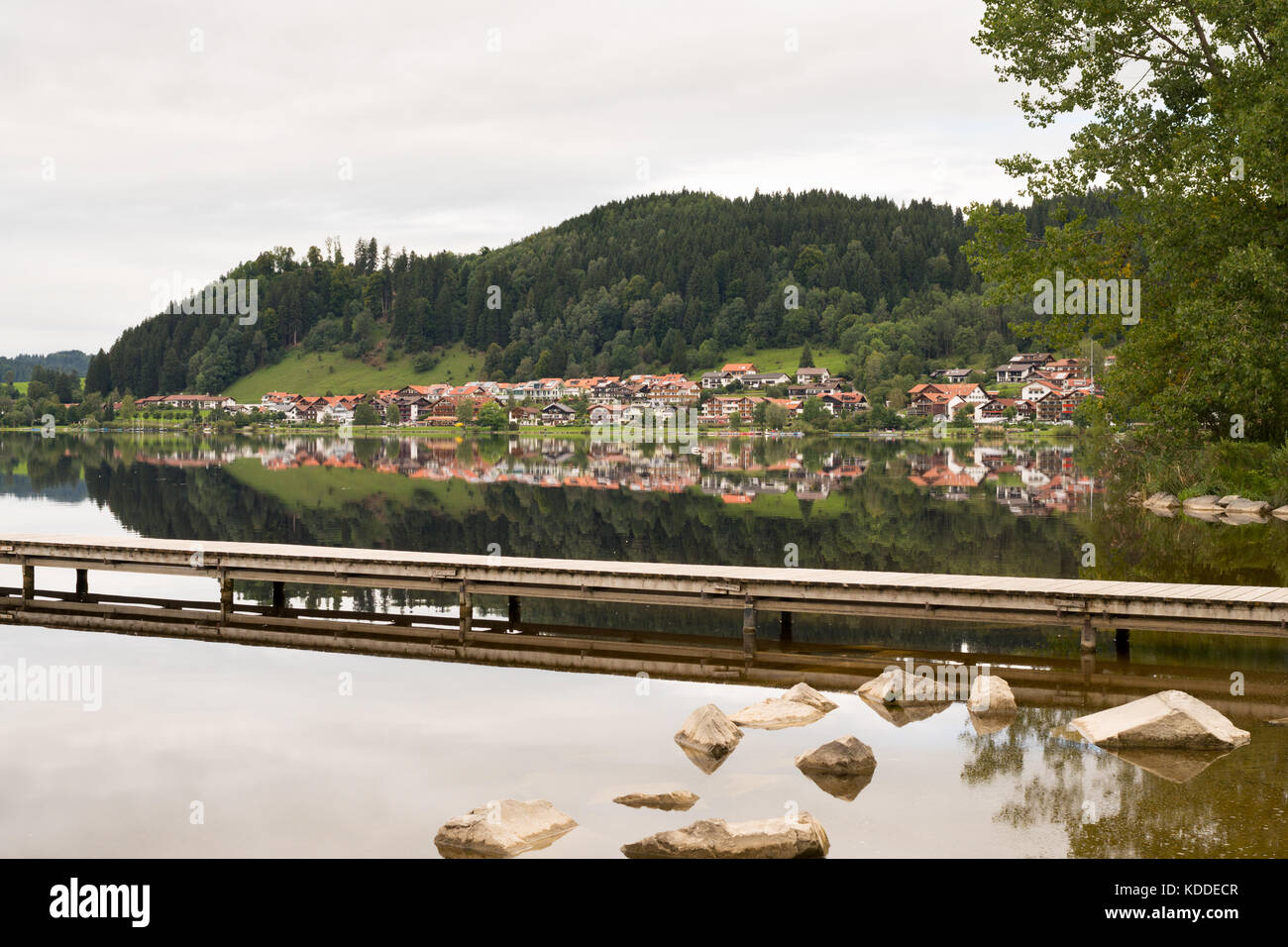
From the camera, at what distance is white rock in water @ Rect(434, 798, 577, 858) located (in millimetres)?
10758

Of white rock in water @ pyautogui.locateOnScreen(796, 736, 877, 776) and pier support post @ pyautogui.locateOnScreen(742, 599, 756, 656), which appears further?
pier support post @ pyautogui.locateOnScreen(742, 599, 756, 656)

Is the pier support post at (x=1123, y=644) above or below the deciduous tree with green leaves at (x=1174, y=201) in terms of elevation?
below

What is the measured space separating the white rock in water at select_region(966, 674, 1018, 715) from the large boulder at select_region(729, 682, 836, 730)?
6.29 ft

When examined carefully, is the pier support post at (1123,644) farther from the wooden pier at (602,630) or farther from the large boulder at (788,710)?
the large boulder at (788,710)

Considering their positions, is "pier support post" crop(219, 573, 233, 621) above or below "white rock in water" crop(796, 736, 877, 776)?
above

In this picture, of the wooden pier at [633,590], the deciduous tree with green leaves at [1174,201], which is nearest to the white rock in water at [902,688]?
the wooden pier at [633,590]

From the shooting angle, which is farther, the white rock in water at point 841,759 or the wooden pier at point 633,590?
the wooden pier at point 633,590

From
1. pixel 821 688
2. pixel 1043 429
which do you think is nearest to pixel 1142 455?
pixel 821 688

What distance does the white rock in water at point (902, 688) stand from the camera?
16125 mm

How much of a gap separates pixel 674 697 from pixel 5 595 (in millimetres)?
16868

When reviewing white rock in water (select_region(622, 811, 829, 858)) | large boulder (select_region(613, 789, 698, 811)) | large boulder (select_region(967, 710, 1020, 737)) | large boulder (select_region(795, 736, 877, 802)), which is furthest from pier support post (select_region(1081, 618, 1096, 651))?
white rock in water (select_region(622, 811, 829, 858))

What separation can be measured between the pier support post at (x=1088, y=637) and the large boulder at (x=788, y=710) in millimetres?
4737

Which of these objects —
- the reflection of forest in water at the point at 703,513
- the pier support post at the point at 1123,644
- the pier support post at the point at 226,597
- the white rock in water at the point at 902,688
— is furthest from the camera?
the reflection of forest in water at the point at 703,513

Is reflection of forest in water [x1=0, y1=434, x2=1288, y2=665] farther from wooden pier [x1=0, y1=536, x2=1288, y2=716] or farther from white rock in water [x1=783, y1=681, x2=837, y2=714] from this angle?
white rock in water [x1=783, y1=681, x2=837, y2=714]
